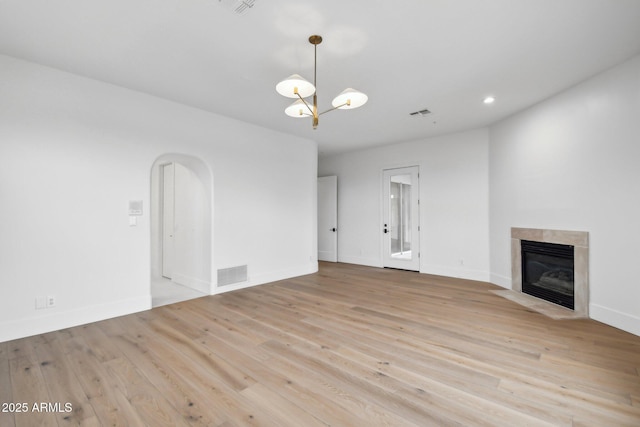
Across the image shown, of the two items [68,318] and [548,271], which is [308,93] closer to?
[68,318]

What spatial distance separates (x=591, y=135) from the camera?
364 cm

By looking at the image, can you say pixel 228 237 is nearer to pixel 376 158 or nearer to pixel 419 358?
pixel 419 358

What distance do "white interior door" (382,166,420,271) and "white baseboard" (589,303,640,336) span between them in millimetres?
3192

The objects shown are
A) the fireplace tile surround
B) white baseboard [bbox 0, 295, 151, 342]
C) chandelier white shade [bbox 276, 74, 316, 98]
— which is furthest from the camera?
the fireplace tile surround

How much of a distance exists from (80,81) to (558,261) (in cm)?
672

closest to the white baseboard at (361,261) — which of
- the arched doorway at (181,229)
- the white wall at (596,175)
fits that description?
the white wall at (596,175)

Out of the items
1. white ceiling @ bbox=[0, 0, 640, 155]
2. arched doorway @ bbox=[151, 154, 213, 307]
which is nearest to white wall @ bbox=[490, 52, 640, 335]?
white ceiling @ bbox=[0, 0, 640, 155]

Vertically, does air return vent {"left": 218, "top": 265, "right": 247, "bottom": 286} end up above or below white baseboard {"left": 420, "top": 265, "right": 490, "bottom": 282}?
above

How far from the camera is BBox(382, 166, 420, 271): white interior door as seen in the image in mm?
6629

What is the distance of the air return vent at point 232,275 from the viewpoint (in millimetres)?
4855

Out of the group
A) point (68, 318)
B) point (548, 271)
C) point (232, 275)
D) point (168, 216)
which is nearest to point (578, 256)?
point (548, 271)

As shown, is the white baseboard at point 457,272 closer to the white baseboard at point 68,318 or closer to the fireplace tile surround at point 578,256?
the fireplace tile surround at point 578,256

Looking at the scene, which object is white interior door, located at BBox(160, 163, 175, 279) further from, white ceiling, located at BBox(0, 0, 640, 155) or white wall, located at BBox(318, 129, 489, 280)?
white wall, located at BBox(318, 129, 489, 280)

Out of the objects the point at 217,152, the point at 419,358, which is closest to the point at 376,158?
the point at 217,152
